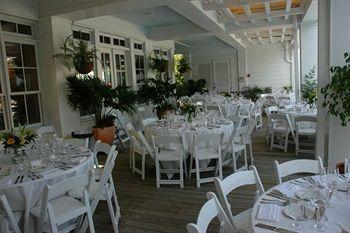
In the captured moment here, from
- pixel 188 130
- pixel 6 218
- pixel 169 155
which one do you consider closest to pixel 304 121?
pixel 188 130

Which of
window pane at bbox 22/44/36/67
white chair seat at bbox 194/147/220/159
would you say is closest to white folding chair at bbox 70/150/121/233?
white chair seat at bbox 194/147/220/159

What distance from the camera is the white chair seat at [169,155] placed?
14.0 ft

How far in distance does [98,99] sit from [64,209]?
12.5 ft

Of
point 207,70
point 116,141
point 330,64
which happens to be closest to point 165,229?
point 330,64

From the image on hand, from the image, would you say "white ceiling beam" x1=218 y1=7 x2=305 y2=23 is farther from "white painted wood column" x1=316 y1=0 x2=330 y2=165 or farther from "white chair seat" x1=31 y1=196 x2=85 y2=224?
"white chair seat" x1=31 y1=196 x2=85 y2=224

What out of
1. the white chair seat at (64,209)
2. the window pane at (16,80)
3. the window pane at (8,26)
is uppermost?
the window pane at (8,26)

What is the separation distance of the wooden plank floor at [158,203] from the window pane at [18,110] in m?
2.19

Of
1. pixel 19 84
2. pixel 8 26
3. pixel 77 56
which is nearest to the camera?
pixel 8 26

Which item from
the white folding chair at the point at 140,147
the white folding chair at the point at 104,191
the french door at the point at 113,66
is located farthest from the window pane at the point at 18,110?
the white folding chair at the point at 104,191

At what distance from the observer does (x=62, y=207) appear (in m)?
2.60

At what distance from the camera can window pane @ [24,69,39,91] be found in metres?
5.75

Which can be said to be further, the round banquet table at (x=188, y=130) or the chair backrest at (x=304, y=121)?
the chair backrest at (x=304, y=121)

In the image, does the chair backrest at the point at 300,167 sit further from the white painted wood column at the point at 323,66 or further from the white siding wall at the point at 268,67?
the white siding wall at the point at 268,67

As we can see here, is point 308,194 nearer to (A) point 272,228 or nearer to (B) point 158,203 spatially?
(A) point 272,228
